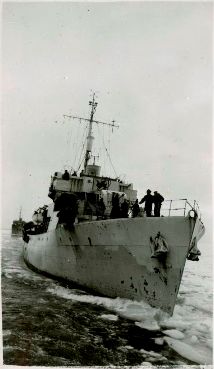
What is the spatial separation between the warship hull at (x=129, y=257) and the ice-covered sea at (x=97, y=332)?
1.14 ft

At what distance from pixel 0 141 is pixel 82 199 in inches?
253

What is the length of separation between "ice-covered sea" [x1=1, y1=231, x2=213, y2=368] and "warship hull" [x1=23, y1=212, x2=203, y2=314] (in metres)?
0.35

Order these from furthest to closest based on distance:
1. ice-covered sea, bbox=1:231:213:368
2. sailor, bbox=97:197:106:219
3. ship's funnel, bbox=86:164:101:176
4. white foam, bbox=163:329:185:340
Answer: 1. ship's funnel, bbox=86:164:101:176
2. sailor, bbox=97:197:106:219
3. white foam, bbox=163:329:185:340
4. ice-covered sea, bbox=1:231:213:368

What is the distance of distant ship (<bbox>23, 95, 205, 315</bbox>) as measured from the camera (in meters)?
7.54

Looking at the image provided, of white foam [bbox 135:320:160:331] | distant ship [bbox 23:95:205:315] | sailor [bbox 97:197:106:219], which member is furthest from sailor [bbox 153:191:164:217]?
sailor [bbox 97:197:106:219]

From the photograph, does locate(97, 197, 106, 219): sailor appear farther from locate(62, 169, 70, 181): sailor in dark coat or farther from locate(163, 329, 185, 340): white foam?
locate(163, 329, 185, 340): white foam

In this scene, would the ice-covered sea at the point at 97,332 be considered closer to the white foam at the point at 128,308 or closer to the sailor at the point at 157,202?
the white foam at the point at 128,308

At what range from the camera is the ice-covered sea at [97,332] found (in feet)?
17.5

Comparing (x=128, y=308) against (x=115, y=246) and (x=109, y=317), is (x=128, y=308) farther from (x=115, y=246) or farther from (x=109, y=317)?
(x=115, y=246)

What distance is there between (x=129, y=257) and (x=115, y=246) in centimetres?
50

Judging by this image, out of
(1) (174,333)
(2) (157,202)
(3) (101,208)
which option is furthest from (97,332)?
(3) (101,208)

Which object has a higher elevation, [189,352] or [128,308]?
[128,308]

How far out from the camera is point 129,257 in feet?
27.7

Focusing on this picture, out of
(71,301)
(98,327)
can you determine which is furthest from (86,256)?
(98,327)
